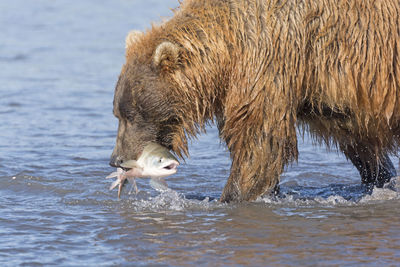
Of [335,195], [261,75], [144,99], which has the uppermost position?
[261,75]

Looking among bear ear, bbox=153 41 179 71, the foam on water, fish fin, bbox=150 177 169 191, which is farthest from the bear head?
the foam on water

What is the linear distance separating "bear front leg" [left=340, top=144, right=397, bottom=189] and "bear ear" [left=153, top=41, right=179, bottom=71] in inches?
78.8

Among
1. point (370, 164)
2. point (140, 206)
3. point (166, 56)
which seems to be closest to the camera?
point (166, 56)

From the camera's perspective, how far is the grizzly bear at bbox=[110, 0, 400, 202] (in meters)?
6.61

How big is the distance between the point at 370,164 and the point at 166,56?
2.51 metres

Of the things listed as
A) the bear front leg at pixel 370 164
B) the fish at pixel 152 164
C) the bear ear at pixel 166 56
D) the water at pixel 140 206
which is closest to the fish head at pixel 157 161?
the fish at pixel 152 164

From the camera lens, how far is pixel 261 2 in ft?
22.0

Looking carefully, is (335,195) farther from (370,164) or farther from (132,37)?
(132,37)

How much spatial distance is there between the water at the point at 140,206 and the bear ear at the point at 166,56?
2.64 feet

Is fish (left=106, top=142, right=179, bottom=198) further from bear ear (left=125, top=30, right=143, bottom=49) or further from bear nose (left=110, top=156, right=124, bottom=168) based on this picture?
bear ear (left=125, top=30, right=143, bottom=49)

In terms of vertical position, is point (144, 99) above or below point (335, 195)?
above

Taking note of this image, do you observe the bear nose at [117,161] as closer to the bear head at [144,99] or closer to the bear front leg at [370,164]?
the bear head at [144,99]

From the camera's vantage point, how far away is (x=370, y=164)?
7977mm

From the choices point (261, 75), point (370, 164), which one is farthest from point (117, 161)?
point (370, 164)
